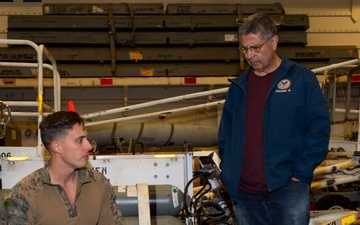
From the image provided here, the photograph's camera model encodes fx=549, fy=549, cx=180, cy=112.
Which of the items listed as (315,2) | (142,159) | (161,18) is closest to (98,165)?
(142,159)

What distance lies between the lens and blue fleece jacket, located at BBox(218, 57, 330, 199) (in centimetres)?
271

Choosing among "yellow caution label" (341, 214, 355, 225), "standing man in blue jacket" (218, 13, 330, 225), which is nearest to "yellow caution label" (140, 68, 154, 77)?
"yellow caution label" (341, 214, 355, 225)

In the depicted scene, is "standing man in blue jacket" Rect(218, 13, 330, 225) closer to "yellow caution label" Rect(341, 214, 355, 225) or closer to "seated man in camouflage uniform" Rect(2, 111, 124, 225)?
"seated man in camouflage uniform" Rect(2, 111, 124, 225)

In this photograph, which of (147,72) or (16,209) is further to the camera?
(147,72)

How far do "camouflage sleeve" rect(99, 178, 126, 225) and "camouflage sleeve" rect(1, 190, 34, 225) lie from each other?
1.32ft

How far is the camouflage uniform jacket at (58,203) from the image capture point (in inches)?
102

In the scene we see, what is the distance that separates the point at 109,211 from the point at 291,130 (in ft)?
3.38

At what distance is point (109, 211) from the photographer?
2.87m

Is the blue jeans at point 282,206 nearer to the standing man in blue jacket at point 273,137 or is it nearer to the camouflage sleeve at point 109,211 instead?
the standing man in blue jacket at point 273,137

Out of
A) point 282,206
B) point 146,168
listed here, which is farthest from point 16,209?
point 146,168

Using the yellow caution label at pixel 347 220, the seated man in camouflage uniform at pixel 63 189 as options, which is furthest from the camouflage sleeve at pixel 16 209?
the yellow caution label at pixel 347 220

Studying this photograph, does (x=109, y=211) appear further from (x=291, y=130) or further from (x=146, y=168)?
(x=146, y=168)

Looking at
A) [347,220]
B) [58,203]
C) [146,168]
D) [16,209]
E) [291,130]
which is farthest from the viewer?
[347,220]

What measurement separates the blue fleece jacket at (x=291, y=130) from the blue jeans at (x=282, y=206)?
2.3 inches
